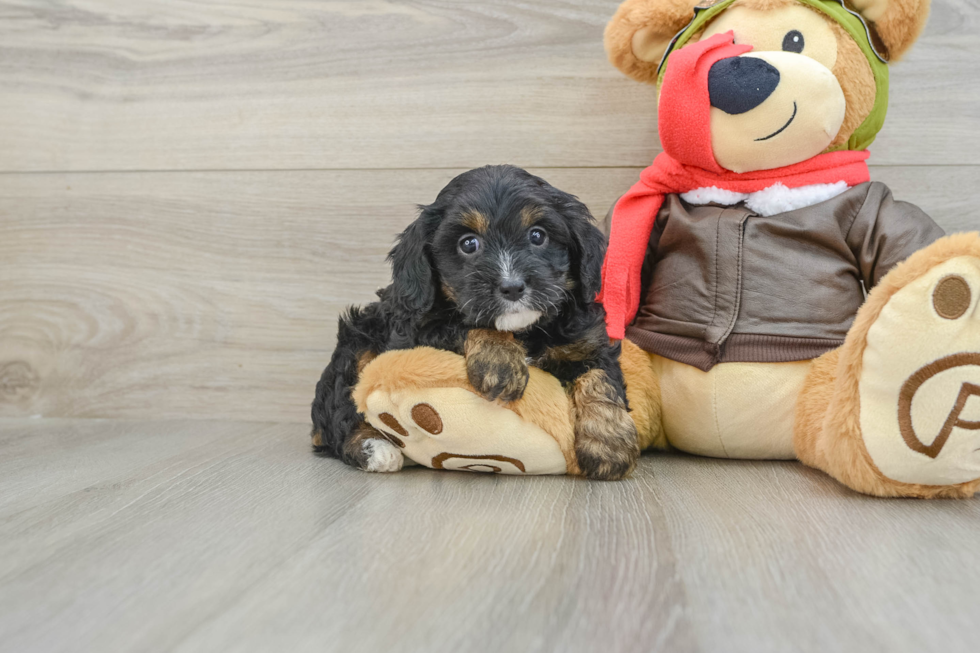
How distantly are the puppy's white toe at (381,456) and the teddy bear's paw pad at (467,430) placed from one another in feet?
0.40

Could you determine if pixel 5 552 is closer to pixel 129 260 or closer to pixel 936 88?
pixel 129 260

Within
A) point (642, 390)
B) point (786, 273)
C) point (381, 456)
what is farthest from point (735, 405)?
point (381, 456)

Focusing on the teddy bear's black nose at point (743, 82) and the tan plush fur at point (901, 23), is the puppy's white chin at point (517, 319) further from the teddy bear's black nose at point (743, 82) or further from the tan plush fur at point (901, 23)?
the tan plush fur at point (901, 23)

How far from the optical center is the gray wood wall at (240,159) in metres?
2.18

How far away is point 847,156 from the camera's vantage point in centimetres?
167

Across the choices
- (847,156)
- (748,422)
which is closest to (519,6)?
(847,156)

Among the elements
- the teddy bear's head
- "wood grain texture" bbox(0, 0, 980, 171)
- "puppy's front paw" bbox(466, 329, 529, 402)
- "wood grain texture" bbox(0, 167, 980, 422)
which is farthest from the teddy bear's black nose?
"wood grain texture" bbox(0, 167, 980, 422)

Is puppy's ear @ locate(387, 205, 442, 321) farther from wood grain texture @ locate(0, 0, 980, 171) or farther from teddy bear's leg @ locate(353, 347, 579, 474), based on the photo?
wood grain texture @ locate(0, 0, 980, 171)

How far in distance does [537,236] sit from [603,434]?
42 centimetres

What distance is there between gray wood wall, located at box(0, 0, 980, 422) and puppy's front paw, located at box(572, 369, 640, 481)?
833 millimetres

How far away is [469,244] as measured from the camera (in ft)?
4.77

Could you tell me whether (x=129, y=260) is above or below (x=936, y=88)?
below

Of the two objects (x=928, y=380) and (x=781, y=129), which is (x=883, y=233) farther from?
(x=928, y=380)

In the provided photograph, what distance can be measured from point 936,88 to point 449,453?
1.68 m
